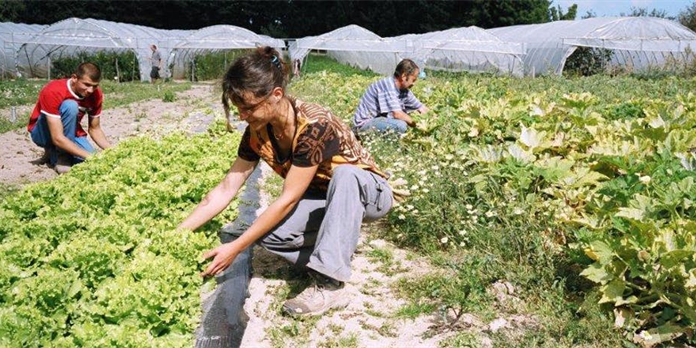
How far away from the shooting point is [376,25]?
1559 inches

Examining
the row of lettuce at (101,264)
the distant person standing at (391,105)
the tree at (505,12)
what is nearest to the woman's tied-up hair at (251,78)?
the row of lettuce at (101,264)

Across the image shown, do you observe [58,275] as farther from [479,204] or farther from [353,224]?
[479,204]

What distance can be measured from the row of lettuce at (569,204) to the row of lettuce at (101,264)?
133cm

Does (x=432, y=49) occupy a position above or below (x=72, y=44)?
below

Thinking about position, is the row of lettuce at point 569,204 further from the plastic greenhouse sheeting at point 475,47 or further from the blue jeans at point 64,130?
the plastic greenhouse sheeting at point 475,47

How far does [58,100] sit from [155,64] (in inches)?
801

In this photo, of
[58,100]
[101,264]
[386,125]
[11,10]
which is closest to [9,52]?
[11,10]

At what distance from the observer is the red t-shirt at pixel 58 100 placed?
5.91m

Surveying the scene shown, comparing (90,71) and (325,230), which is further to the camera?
(90,71)

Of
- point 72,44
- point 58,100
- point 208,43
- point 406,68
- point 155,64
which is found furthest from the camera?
point 208,43

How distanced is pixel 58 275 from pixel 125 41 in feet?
79.0

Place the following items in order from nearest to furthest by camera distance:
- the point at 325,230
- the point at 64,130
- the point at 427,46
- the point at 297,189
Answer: the point at 297,189, the point at 325,230, the point at 64,130, the point at 427,46

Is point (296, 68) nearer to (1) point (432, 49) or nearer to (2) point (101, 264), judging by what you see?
(1) point (432, 49)

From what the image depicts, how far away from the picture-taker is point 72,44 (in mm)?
23906
